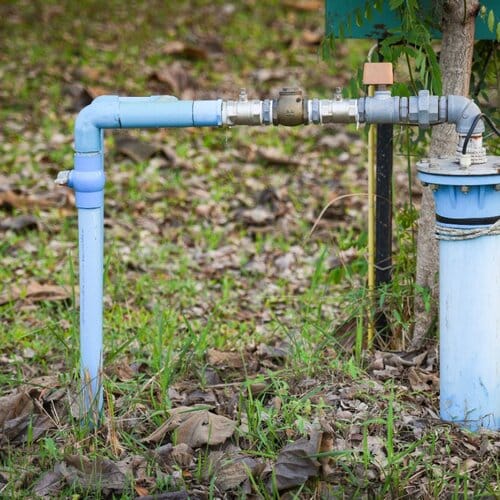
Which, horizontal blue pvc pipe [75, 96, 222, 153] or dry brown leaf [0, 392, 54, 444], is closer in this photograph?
horizontal blue pvc pipe [75, 96, 222, 153]

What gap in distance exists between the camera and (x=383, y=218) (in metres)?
3.95

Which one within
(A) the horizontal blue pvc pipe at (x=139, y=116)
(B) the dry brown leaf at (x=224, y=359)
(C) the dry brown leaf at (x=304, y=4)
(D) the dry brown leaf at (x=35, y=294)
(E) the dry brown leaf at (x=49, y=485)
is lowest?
(E) the dry brown leaf at (x=49, y=485)

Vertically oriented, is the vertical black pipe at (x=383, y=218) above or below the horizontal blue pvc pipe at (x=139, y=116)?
below

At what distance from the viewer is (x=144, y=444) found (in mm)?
3324

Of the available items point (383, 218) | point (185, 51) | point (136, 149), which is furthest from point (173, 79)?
point (383, 218)

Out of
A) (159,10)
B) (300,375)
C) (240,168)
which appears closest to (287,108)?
(300,375)

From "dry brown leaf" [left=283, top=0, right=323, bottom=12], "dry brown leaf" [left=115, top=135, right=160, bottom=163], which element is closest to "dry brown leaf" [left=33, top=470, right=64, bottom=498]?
"dry brown leaf" [left=115, top=135, right=160, bottom=163]

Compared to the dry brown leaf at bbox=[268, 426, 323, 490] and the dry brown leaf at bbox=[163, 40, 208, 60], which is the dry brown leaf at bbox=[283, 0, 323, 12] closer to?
the dry brown leaf at bbox=[163, 40, 208, 60]

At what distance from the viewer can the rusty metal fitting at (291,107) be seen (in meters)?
3.12

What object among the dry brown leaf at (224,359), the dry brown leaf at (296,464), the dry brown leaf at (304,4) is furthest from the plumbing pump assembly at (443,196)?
the dry brown leaf at (304,4)

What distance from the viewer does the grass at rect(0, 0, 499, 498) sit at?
10.5 feet

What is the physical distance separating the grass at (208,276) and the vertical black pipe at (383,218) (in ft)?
0.25

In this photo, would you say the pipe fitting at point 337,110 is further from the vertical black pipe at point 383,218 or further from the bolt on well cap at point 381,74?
the vertical black pipe at point 383,218

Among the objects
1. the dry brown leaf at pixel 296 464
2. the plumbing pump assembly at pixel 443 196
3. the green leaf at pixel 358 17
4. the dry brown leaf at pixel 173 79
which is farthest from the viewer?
the dry brown leaf at pixel 173 79
